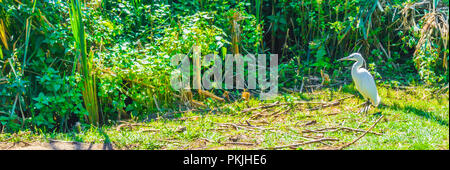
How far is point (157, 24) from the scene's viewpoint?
661 cm

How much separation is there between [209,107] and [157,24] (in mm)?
1693

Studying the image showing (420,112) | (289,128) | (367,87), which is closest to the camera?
(289,128)

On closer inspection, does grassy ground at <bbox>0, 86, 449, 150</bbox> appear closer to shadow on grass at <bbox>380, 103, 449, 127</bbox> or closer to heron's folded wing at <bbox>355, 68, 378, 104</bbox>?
shadow on grass at <bbox>380, 103, 449, 127</bbox>

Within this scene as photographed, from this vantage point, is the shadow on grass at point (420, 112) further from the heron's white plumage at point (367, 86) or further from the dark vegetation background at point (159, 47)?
the dark vegetation background at point (159, 47)

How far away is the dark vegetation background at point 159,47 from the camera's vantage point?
4.92 meters

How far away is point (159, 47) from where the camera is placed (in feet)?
18.7

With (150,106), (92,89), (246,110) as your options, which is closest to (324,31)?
(246,110)

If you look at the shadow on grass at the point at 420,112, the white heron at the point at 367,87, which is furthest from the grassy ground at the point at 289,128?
the white heron at the point at 367,87

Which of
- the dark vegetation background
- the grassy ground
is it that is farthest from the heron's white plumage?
the dark vegetation background

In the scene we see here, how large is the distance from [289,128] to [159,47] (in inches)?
78.4

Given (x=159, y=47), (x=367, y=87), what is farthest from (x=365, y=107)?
(x=159, y=47)

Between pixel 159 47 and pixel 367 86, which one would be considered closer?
pixel 367 86

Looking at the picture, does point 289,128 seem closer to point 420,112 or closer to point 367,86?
A: point 367,86

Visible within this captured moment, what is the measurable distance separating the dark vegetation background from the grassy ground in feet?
1.26
